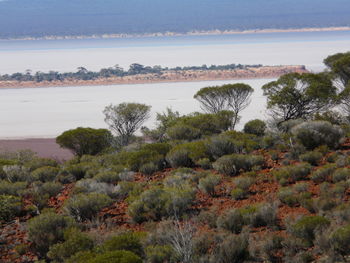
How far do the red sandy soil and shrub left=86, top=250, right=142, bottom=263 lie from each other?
61.3ft

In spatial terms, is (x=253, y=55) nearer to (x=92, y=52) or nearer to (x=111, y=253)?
(x=92, y=52)

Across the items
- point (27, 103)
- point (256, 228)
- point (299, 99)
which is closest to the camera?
point (256, 228)

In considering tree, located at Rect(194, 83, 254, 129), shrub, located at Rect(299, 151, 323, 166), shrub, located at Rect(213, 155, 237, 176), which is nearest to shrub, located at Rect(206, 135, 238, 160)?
shrub, located at Rect(213, 155, 237, 176)

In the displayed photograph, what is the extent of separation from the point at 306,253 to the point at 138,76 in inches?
2596

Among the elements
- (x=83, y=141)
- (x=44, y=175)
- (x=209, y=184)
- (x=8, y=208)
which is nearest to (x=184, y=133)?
(x=83, y=141)

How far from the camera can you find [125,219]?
39.0 ft

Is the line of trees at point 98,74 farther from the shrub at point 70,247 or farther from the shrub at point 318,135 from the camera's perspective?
the shrub at point 70,247

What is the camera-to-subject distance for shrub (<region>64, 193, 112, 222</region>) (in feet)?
39.3

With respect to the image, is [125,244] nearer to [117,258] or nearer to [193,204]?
[117,258]

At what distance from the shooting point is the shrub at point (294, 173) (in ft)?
41.7

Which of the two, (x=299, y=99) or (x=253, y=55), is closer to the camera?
(x=299, y=99)

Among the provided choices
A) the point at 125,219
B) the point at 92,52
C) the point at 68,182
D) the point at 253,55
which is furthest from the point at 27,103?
the point at 92,52

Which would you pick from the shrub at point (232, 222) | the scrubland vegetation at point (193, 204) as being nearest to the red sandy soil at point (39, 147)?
the scrubland vegetation at point (193, 204)

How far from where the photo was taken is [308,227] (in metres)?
9.18
